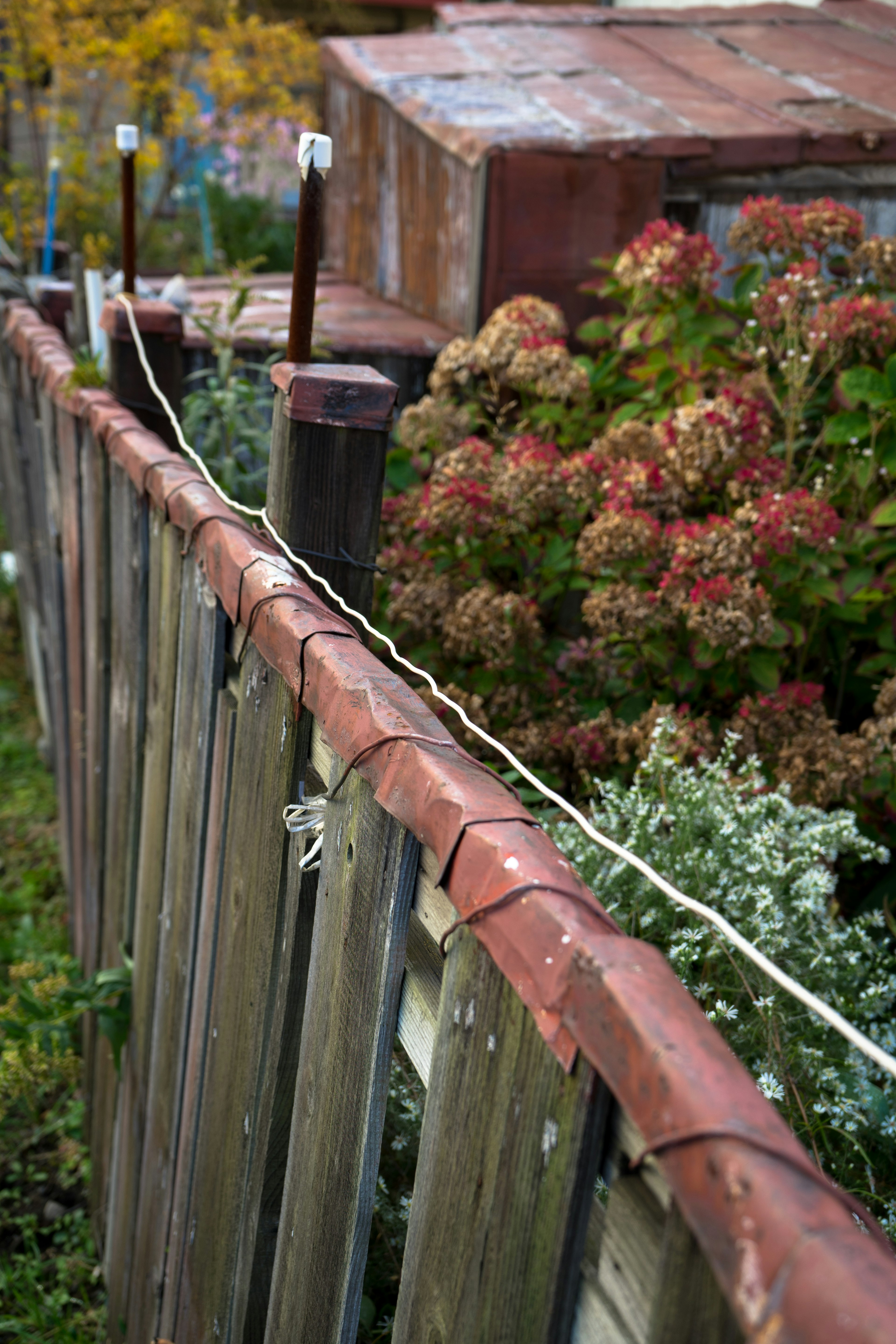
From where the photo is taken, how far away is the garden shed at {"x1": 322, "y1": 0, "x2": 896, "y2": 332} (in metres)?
3.44

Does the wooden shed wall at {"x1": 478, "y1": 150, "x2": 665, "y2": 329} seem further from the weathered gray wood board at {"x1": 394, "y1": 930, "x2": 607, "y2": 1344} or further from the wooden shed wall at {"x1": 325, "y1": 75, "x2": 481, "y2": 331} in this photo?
the weathered gray wood board at {"x1": 394, "y1": 930, "x2": 607, "y2": 1344}

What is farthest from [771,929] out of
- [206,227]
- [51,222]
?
[206,227]

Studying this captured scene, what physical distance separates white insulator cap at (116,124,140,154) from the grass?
6.46 ft

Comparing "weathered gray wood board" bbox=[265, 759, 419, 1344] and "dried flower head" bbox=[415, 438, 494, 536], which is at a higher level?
"dried flower head" bbox=[415, 438, 494, 536]

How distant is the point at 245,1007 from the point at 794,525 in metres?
1.41

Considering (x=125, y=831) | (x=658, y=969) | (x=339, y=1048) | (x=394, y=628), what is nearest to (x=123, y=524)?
(x=125, y=831)

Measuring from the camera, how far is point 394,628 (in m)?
2.77

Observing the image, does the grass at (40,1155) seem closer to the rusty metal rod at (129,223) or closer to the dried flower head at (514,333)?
the rusty metal rod at (129,223)

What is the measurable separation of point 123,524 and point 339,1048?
139 cm

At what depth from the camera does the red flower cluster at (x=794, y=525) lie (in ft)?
6.98

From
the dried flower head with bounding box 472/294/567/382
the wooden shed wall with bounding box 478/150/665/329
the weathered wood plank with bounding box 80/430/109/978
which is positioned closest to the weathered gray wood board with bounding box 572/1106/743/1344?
the weathered wood plank with bounding box 80/430/109/978

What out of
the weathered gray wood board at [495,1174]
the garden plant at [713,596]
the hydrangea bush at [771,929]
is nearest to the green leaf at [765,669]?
the garden plant at [713,596]

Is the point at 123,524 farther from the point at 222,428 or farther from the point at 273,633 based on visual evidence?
the point at 273,633

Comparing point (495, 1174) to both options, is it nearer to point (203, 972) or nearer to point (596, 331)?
point (203, 972)
